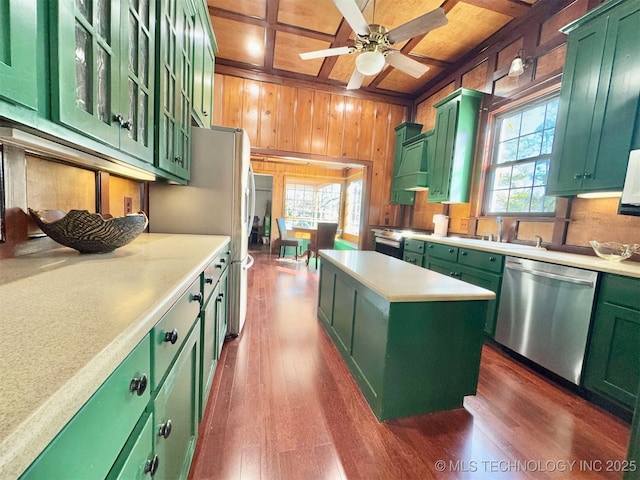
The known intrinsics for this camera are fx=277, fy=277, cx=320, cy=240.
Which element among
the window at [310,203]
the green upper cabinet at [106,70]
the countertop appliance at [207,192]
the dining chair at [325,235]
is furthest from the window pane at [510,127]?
the window at [310,203]

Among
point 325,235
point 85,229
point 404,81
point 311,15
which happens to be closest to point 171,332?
point 85,229

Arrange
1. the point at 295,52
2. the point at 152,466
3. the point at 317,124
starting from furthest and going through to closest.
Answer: the point at 317,124, the point at 295,52, the point at 152,466

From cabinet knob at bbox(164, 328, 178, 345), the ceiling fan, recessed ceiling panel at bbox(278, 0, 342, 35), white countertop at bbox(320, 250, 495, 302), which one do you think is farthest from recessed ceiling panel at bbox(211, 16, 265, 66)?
cabinet knob at bbox(164, 328, 178, 345)

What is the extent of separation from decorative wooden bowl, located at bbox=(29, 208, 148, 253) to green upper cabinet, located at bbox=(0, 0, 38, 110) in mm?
482

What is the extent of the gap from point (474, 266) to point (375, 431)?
5.96 feet

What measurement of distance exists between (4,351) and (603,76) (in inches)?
127

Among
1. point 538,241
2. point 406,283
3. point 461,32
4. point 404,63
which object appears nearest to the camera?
point 406,283

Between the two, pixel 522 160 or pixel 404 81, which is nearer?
pixel 522 160

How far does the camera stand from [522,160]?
300cm

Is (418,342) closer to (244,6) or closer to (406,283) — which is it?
(406,283)

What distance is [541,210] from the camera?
2.77 meters

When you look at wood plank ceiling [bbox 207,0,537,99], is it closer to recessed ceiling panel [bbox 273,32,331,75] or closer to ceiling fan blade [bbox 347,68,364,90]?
recessed ceiling panel [bbox 273,32,331,75]

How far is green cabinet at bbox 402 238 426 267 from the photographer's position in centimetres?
344

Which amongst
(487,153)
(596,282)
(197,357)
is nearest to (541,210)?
(487,153)
